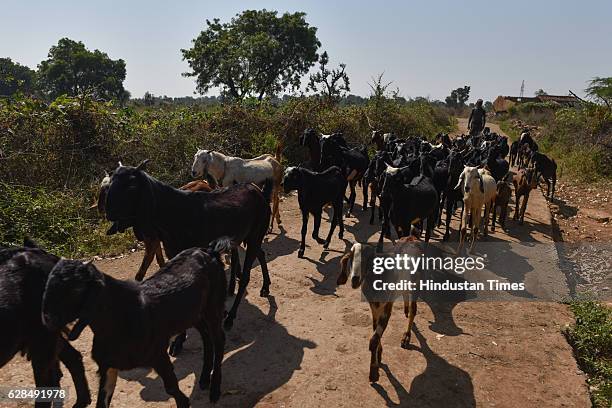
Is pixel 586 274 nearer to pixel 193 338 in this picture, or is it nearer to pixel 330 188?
pixel 330 188

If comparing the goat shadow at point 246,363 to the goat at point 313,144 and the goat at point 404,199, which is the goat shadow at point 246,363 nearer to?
the goat at point 404,199

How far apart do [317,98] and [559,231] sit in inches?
481

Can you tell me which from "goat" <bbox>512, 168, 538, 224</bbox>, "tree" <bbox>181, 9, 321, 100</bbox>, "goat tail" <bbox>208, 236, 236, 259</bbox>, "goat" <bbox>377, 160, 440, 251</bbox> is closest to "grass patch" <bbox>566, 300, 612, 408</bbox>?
"goat" <bbox>377, 160, 440, 251</bbox>

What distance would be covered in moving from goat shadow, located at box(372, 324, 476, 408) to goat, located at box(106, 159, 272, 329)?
2.43 m

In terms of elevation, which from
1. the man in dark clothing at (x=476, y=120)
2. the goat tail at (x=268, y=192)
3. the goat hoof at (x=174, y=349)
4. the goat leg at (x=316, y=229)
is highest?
the man in dark clothing at (x=476, y=120)

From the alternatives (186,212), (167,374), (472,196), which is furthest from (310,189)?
(167,374)

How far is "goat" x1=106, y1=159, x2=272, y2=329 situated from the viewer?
4.46 m

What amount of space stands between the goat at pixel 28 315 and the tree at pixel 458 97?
83.7 metres

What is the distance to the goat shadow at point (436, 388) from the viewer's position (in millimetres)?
4332

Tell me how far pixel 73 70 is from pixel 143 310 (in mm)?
49613

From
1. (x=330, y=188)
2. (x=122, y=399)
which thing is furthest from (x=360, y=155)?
(x=122, y=399)

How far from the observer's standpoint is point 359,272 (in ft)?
14.6

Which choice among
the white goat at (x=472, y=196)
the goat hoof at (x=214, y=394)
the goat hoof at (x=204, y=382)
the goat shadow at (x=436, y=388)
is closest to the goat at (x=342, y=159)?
the white goat at (x=472, y=196)

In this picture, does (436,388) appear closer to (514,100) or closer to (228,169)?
(228,169)
